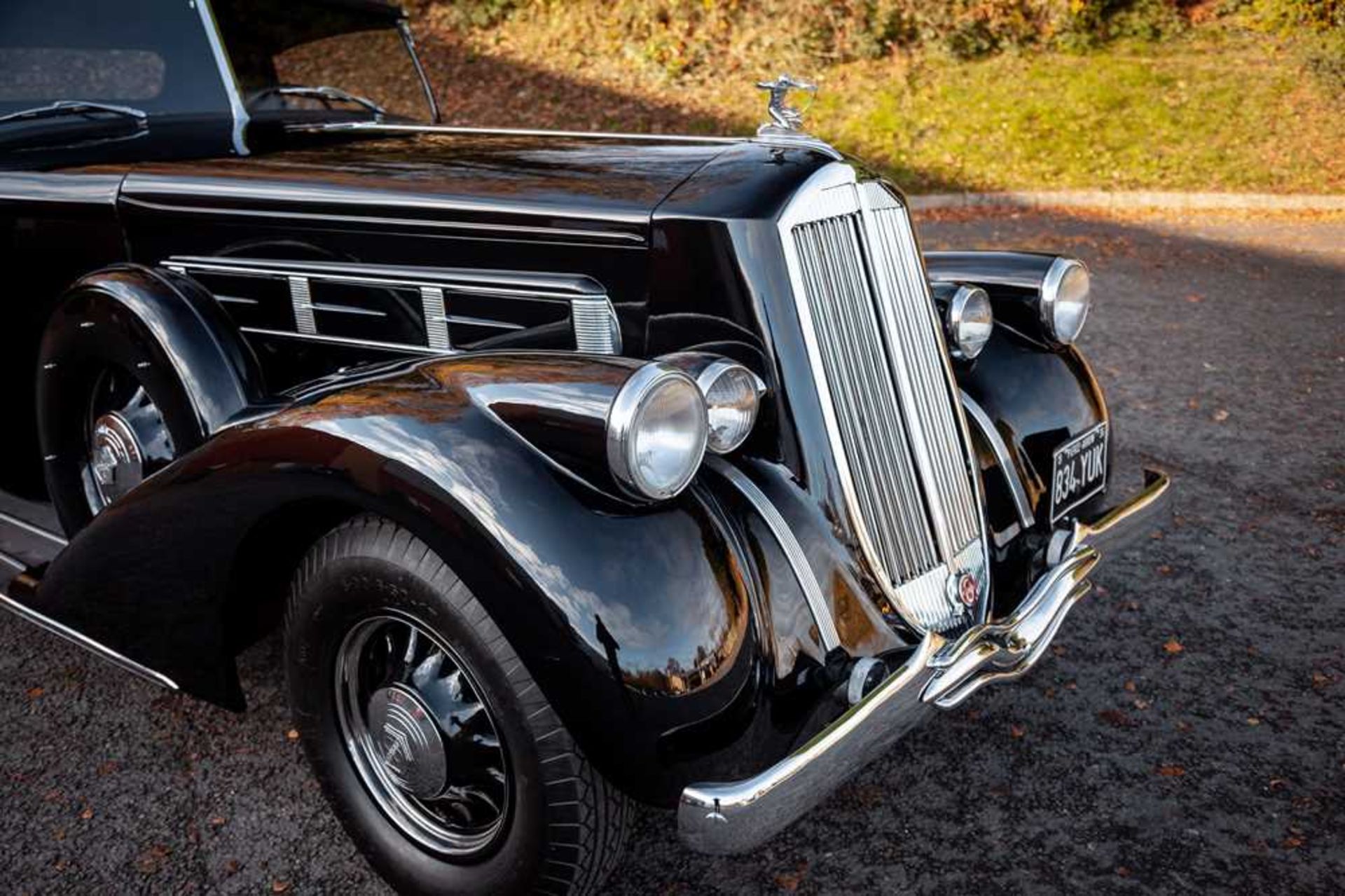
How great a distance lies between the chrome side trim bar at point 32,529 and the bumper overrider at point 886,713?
7.42ft

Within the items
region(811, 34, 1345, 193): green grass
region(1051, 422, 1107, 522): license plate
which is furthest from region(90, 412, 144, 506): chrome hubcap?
region(811, 34, 1345, 193): green grass

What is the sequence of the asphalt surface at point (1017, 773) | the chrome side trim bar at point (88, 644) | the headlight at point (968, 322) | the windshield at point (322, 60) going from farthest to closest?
1. the windshield at point (322, 60)
2. the headlight at point (968, 322)
3. the chrome side trim bar at point (88, 644)
4. the asphalt surface at point (1017, 773)

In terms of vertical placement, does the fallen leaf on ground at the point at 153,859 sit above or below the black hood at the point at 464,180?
below

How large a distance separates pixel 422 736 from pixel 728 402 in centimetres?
88

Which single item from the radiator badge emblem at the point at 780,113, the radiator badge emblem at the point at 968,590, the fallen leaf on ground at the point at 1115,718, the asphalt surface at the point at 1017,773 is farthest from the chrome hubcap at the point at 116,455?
the fallen leaf on ground at the point at 1115,718

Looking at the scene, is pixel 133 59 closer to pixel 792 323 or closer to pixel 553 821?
pixel 792 323

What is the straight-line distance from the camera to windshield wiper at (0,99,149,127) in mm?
3361

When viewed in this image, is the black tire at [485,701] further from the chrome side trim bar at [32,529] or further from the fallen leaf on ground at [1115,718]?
the fallen leaf on ground at [1115,718]

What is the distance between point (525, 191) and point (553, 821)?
4.40 feet

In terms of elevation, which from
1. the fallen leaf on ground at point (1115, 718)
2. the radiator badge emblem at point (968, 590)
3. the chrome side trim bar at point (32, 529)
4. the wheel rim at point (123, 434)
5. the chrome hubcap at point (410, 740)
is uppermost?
the wheel rim at point (123, 434)

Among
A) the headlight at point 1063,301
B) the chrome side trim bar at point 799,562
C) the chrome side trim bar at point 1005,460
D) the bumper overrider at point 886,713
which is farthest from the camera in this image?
the headlight at point 1063,301

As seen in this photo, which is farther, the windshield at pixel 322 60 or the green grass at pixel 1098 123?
the green grass at pixel 1098 123

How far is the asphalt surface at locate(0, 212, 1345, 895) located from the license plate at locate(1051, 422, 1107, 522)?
0.56 metres

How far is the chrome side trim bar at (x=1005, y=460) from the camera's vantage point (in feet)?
8.92
